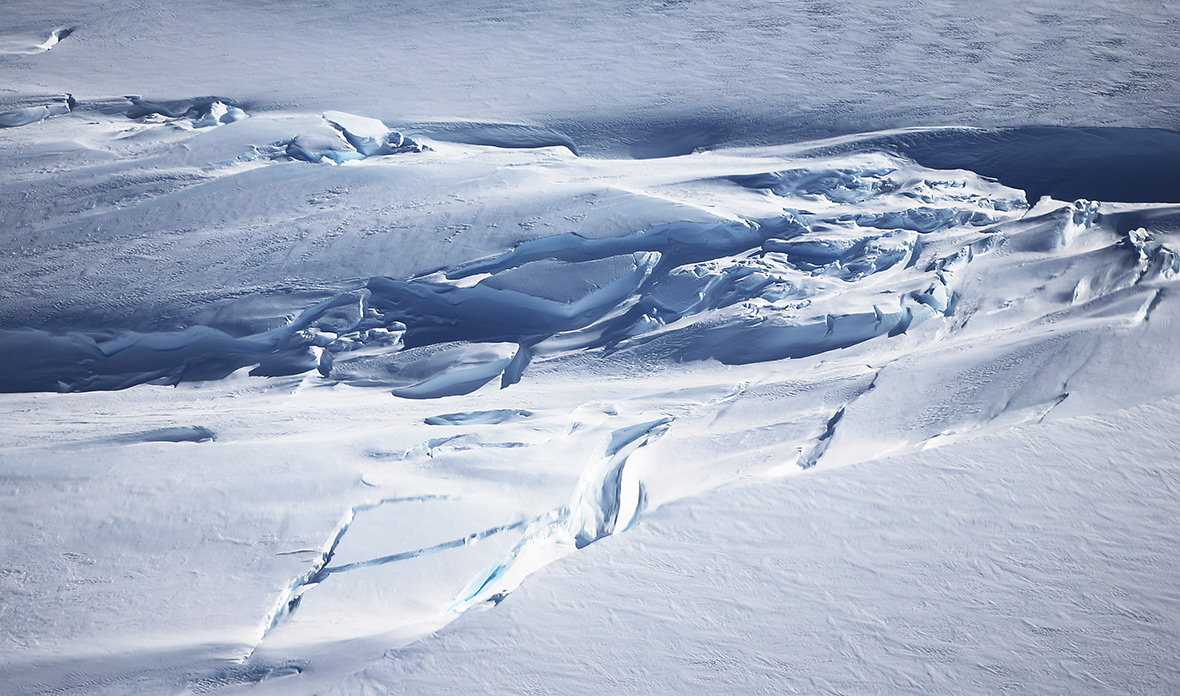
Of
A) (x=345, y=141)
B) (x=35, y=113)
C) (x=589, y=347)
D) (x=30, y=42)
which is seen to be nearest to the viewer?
(x=589, y=347)

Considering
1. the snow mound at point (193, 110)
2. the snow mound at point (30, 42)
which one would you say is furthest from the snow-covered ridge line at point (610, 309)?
the snow mound at point (30, 42)

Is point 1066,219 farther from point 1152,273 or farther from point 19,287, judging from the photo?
point 19,287

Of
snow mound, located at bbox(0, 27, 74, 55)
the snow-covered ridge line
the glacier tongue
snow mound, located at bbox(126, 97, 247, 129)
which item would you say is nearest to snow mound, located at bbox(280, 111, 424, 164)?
the glacier tongue

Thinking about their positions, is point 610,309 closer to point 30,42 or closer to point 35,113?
point 35,113

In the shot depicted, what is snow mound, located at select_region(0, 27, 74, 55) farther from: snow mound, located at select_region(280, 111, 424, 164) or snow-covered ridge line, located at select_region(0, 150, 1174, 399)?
snow-covered ridge line, located at select_region(0, 150, 1174, 399)

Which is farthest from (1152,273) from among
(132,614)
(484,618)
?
(132,614)

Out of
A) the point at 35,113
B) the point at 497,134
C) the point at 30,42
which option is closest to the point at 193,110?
the point at 35,113

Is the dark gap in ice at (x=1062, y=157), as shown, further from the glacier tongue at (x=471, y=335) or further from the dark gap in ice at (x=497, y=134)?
the dark gap in ice at (x=497, y=134)

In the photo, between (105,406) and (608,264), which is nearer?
(105,406)

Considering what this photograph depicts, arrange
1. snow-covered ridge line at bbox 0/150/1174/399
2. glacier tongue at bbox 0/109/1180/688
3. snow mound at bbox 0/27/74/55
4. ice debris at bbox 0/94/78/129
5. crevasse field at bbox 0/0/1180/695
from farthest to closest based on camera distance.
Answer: snow mound at bbox 0/27/74/55 → ice debris at bbox 0/94/78/129 → snow-covered ridge line at bbox 0/150/1174/399 → glacier tongue at bbox 0/109/1180/688 → crevasse field at bbox 0/0/1180/695
